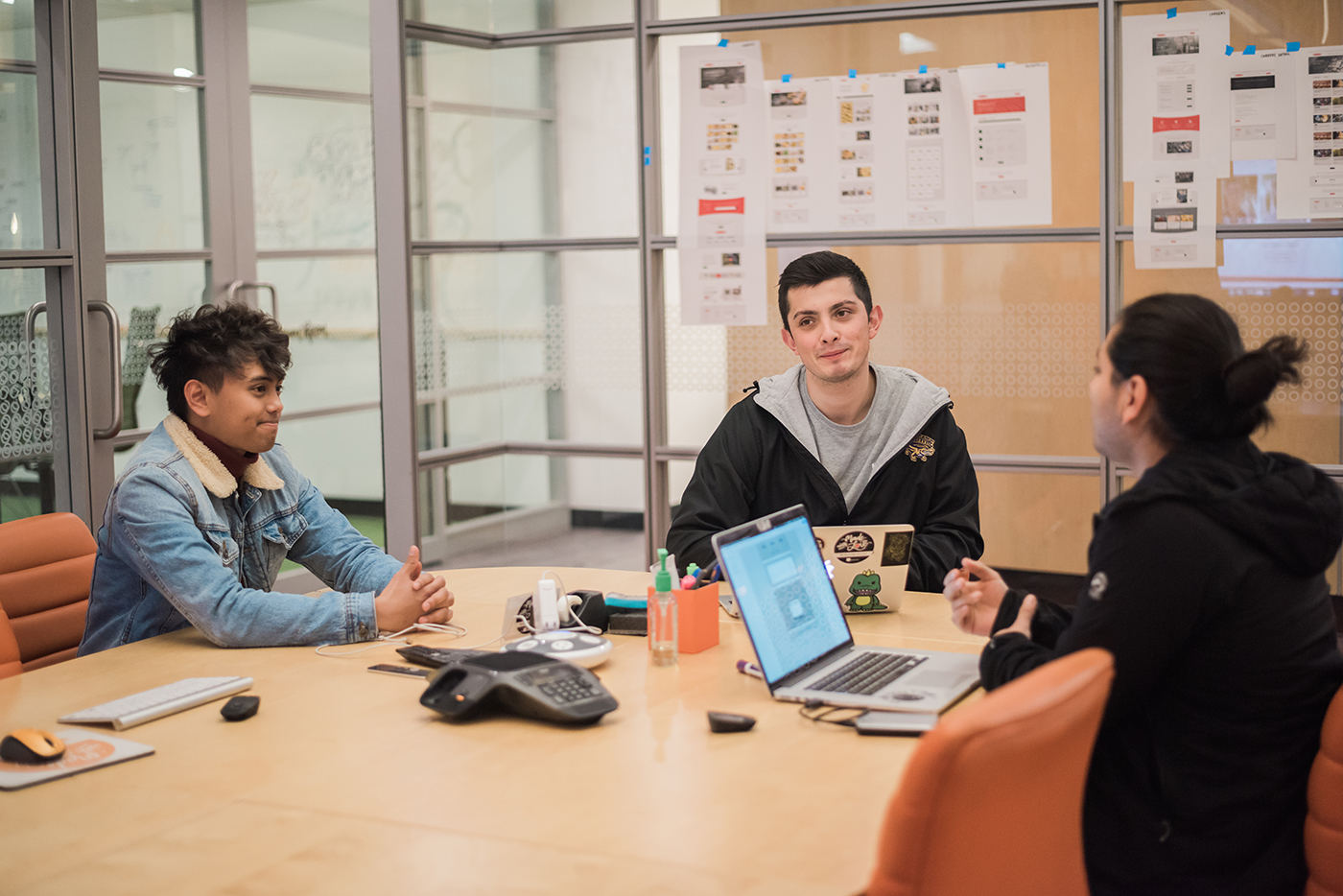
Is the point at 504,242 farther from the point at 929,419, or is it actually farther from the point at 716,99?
the point at 929,419

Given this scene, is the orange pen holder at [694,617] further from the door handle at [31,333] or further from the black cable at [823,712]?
the door handle at [31,333]

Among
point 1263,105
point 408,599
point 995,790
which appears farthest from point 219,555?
point 1263,105

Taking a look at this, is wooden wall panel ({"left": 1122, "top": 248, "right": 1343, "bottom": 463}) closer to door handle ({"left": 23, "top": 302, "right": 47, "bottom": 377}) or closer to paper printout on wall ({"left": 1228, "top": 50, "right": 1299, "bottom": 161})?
paper printout on wall ({"left": 1228, "top": 50, "right": 1299, "bottom": 161})

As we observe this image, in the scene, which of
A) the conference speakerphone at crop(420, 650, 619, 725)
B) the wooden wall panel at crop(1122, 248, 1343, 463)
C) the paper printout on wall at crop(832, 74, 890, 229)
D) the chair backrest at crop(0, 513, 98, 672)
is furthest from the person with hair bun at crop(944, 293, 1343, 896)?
the paper printout on wall at crop(832, 74, 890, 229)

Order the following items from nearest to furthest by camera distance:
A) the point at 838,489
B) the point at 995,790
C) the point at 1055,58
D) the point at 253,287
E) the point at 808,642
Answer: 1. the point at 995,790
2. the point at 808,642
3. the point at 838,489
4. the point at 1055,58
5. the point at 253,287

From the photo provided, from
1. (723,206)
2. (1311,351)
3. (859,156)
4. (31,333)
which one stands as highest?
(859,156)

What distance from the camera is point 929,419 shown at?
9.07 feet

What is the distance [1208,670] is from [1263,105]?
260 cm

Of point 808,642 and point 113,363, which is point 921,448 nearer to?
point 808,642

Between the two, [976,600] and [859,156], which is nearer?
[976,600]

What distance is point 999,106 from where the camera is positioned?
3.81 meters

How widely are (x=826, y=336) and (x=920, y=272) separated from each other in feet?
4.33

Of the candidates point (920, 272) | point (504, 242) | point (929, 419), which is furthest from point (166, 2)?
point (929, 419)

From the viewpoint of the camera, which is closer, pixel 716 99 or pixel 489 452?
pixel 716 99
